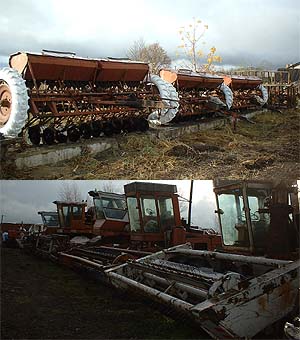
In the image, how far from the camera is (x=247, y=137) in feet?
21.7

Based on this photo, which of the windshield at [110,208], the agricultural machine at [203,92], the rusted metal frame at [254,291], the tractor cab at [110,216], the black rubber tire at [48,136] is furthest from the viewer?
the agricultural machine at [203,92]

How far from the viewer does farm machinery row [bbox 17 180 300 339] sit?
241cm

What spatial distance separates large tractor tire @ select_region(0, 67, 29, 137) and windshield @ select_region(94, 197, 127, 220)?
2.75 m

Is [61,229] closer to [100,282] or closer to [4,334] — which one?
[100,282]

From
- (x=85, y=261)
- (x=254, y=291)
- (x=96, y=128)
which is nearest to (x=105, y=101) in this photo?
(x=96, y=128)

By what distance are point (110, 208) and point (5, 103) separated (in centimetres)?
285

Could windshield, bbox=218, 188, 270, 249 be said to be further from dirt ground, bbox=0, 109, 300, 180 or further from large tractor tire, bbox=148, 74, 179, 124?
large tractor tire, bbox=148, 74, 179, 124

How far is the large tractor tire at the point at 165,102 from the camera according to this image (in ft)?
21.1

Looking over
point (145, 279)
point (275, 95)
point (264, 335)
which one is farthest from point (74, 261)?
point (275, 95)

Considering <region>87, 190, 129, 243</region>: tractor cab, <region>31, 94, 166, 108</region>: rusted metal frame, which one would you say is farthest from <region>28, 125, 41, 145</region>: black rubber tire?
<region>87, 190, 129, 243</region>: tractor cab

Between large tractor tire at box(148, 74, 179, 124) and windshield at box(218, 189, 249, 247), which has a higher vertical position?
large tractor tire at box(148, 74, 179, 124)

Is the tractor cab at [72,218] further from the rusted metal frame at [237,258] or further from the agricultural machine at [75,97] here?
the rusted metal frame at [237,258]

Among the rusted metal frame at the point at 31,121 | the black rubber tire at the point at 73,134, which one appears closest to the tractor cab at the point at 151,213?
the black rubber tire at the point at 73,134

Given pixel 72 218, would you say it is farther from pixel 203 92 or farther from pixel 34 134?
pixel 34 134
